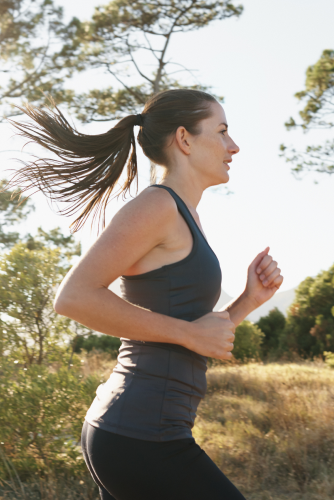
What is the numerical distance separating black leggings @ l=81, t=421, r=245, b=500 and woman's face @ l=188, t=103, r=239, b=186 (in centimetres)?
89

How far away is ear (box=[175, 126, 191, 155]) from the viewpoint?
1648mm

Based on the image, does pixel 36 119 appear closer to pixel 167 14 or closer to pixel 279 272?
pixel 279 272

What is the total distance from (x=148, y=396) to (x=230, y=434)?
152 inches

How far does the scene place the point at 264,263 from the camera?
1846 mm

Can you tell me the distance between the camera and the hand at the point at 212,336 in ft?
4.47

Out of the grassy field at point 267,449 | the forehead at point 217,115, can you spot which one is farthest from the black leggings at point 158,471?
the grassy field at point 267,449

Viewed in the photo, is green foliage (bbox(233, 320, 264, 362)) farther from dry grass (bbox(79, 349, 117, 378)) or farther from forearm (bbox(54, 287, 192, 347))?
forearm (bbox(54, 287, 192, 347))

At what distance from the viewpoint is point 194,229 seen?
144cm

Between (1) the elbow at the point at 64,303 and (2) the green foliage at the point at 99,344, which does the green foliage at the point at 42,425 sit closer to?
(1) the elbow at the point at 64,303

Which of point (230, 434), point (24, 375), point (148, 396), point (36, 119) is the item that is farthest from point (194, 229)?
point (230, 434)

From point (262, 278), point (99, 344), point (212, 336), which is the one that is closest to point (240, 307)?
point (262, 278)

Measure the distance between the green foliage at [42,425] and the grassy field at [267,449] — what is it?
0.12m

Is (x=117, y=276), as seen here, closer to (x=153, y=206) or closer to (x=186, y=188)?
(x=153, y=206)

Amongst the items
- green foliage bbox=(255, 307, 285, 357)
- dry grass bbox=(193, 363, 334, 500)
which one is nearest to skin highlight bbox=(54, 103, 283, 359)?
dry grass bbox=(193, 363, 334, 500)
